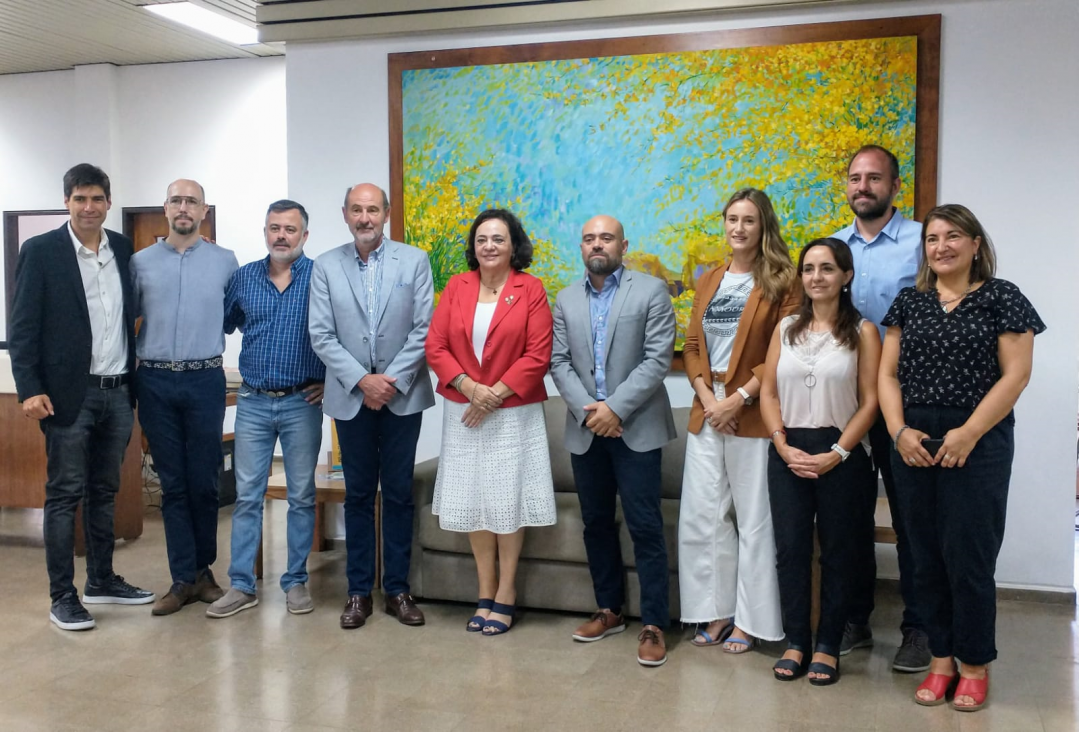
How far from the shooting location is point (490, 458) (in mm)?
3947

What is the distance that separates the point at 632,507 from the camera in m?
3.78

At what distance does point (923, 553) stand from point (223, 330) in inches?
117

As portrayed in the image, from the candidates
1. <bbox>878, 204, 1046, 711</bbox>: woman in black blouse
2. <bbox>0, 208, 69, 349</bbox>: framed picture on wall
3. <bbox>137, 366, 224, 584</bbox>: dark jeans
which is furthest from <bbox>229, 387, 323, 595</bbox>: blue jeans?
<bbox>0, 208, 69, 349</bbox>: framed picture on wall

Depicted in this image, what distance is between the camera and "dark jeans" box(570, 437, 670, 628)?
3775mm

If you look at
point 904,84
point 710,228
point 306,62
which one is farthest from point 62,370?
point 904,84

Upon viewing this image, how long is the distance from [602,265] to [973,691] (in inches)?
76.5

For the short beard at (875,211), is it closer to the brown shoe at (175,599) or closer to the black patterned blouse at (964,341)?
the black patterned blouse at (964,341)

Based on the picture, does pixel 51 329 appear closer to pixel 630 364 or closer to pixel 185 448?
pixel 185 448

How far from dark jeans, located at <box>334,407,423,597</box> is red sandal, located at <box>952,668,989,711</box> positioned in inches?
86.1

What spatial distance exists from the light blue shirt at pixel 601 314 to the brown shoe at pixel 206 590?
1983 millimetres

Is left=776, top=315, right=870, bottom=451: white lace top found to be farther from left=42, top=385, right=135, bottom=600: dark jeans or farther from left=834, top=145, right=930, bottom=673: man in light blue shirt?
left=42, top=385, right=135, bottom=600: dark jeans

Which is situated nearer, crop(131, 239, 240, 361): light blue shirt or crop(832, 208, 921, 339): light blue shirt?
crop(832, 208, 921, 339): light blue shirt

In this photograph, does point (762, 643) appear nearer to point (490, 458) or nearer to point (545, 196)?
point (490, 458)

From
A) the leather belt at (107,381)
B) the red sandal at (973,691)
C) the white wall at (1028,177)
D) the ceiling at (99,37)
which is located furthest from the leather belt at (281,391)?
the ceiling at (99,37)
